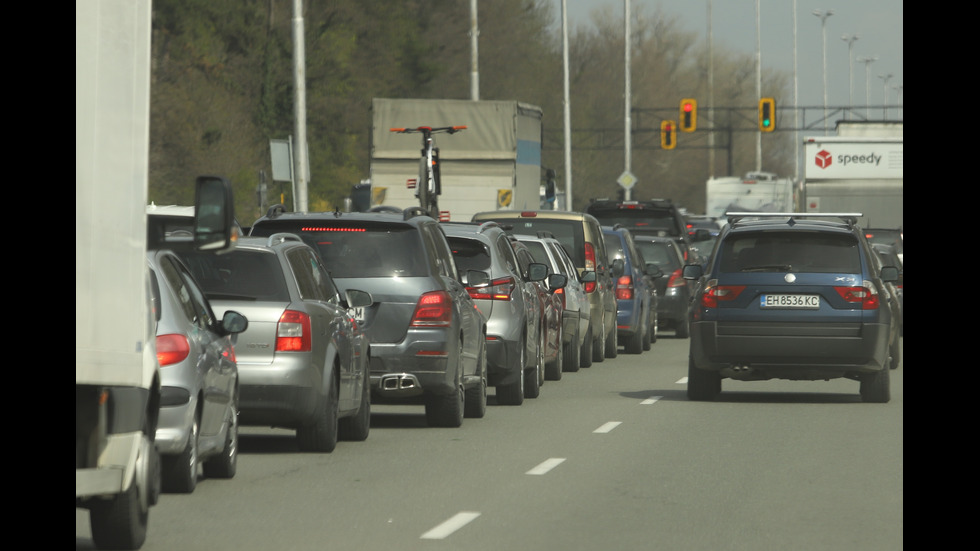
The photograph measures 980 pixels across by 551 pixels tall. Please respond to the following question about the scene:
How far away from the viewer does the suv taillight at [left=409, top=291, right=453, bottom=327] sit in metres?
14.7

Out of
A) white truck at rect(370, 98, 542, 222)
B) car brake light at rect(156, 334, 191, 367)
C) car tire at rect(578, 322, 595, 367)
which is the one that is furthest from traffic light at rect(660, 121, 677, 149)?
car brake light at rect(156, 334, 191, 367)

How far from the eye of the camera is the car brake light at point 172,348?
10.5 metres

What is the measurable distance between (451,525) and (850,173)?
3963cm

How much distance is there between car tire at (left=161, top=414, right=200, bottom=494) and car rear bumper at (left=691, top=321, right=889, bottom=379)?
7671 millimetres

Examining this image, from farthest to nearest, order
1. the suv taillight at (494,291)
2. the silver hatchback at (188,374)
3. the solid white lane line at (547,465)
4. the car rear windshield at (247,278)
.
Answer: the suv taillight at (494,291) < the car rear windshield at (247,278) < the solid white lane line at (547,465) < the silver hatchback at (188,374)

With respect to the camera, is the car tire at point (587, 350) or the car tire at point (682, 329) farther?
the car tire at point (682, 329)

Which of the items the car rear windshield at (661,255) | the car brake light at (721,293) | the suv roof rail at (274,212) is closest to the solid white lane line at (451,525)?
the suv roof rail at (274,212)

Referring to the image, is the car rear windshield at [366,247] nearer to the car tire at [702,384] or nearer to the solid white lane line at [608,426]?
the solid white lane line at [608,426]

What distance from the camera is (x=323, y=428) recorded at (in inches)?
515

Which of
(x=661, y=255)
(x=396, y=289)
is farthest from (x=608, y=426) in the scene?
(x=661, y=255)

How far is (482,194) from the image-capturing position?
3772 cm

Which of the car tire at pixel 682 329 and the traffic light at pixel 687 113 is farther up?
the traffic light at pixel 687 113

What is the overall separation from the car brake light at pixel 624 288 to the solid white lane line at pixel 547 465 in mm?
13817
